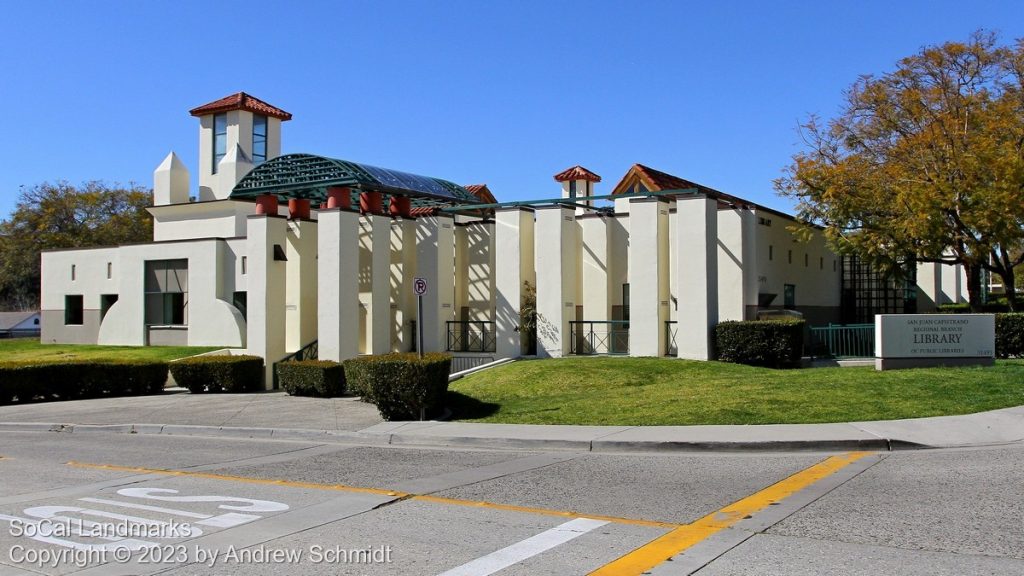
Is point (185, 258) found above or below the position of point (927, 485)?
above

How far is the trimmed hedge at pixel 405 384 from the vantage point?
609 inches

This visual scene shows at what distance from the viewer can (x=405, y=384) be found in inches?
608

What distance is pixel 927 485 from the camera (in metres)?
8.89

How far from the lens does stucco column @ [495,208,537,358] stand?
24.8 m

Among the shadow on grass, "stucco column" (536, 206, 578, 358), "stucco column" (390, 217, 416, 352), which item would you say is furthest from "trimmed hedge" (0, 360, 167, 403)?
the shadow on grass

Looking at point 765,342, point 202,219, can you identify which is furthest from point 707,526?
point 202,219

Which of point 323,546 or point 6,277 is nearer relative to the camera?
point 323,546

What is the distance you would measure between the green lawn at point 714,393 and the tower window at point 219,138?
27.4m

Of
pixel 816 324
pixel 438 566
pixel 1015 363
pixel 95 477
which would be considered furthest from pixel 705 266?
pixel 438 566

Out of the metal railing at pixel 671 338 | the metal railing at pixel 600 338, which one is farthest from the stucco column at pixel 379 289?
the metal railing at pixel 671 338

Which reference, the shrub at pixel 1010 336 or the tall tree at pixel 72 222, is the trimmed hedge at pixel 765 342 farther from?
the tall tree at pixel 72 222

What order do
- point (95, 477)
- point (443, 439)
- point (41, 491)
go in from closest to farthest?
point (41, 491) → point (95, 477) → point (443, 439)

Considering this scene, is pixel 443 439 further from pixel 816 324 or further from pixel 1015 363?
pixel 816 324

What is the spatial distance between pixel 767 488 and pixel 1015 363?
1339cm
